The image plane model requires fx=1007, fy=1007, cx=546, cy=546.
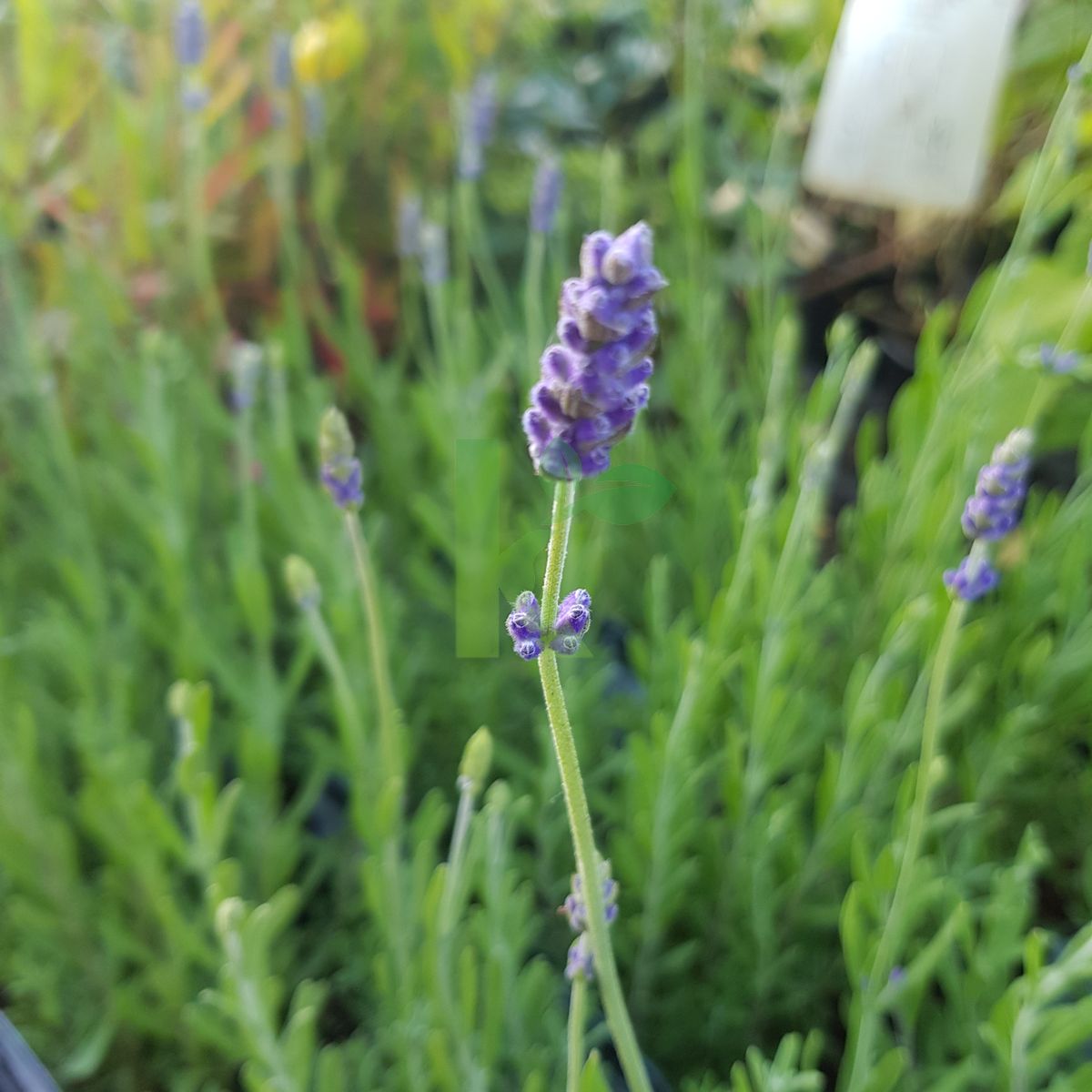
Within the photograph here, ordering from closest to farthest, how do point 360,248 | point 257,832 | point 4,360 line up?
point 257,832
point 4,360
point 360,248

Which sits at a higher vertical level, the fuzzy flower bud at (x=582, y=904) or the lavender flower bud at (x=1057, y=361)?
the lavender flower bud at (x=1057, y=361)

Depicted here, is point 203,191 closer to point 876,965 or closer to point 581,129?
point 581,129

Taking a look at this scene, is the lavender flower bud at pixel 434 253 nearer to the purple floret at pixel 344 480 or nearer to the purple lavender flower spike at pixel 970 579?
the purple floret at pixel 344 480

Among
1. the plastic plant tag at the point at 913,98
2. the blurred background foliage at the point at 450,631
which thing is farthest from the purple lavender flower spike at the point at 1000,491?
the plastic plant tag at the point at 913,98

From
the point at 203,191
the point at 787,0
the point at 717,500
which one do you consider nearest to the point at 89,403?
the point at 203,191

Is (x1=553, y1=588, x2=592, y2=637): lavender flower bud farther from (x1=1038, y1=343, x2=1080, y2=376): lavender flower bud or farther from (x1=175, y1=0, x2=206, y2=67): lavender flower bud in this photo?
(x1=175, y1=0, x2=206, y2=67): lavender flower bud

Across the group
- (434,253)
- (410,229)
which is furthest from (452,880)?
(410,229)
